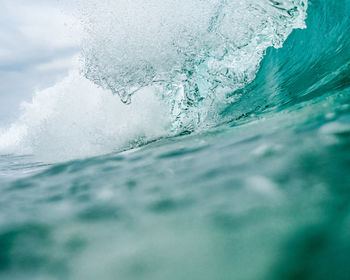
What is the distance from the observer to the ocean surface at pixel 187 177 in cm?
79

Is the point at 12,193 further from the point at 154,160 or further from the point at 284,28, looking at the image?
the point at 284,28

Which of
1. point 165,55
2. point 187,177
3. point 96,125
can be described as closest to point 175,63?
point 165,55

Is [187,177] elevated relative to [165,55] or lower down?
lower down

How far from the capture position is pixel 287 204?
0.94 meters

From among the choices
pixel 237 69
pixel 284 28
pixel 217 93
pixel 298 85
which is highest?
pixel 284 28

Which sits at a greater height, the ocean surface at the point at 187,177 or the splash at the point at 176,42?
the splash at the point at 176,42

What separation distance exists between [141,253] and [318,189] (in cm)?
63

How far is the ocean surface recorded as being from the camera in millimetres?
795

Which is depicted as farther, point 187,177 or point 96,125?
point 96,125

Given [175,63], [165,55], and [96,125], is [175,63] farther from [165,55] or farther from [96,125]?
[96,125]

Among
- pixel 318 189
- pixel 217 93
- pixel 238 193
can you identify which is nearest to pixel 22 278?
pixel 238 193

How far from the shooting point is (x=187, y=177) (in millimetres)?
1411

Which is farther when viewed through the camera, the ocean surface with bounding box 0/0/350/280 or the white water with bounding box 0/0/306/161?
the white water with bounding box 0/0/306/161

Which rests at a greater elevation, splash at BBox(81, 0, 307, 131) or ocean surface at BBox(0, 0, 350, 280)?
splash at BBox(81, 0, 307, 131)
